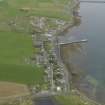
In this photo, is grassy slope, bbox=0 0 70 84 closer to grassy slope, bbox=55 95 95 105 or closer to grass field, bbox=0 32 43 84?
grass field, bbox=0 32 43 84

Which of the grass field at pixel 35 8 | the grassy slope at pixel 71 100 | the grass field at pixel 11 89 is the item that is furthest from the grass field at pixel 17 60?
the grass field at pixel 35 8

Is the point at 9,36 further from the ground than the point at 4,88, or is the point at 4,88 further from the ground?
the point at 9,36

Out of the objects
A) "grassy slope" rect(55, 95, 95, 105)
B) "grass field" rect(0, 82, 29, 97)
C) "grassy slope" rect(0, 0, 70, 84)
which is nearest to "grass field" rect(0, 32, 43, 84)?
"grassy slope" rect(0, 0, 70, 84)

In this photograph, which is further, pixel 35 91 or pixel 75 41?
pixel 75 41

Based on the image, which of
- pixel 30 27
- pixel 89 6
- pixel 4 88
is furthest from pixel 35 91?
pixel 89 6

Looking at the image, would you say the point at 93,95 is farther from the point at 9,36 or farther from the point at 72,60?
the point at 9,36

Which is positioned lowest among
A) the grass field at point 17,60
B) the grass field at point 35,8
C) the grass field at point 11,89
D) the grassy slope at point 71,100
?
the grassy slope at point 71,100

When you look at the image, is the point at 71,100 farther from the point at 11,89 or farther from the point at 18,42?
the point at 18,42

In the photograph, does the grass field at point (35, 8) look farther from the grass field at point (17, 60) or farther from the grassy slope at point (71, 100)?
the grassy slope at point (71, 100)

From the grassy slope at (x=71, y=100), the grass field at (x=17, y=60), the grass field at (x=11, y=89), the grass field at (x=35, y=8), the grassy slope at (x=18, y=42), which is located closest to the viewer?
the grassy slope at (x=71, y=100)

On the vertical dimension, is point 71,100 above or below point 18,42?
below

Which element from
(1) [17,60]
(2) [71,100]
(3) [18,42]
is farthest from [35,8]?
(2) [71,100]
